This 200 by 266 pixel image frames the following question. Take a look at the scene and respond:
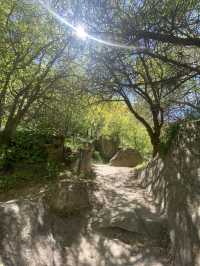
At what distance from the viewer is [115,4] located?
6.50 m

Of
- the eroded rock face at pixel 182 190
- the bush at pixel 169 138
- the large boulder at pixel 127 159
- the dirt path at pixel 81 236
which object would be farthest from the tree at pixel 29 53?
the large boulder at pixel 127 159

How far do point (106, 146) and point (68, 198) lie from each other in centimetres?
2052

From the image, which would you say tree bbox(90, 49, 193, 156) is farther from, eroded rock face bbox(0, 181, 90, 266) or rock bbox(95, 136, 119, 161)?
rock bbox(95, 136, 119, 161)

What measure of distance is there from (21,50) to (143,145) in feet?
72.8

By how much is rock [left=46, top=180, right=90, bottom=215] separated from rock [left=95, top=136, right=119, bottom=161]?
62.1 feet

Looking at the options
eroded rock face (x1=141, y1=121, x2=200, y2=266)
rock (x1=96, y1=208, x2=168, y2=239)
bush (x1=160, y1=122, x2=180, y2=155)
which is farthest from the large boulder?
rock (x1=96, y1=208, x2=168, y2=239)

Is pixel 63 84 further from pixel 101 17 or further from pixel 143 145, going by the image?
pixel 143 145

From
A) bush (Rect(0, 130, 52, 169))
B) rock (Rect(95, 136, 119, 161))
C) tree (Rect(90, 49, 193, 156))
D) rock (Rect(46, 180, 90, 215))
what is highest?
tree (Rect(90, 49, 193, 156))

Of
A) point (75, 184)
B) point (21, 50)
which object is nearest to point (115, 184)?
point (75, 184)

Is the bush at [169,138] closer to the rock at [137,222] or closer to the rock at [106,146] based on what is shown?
the rock at [137,222]

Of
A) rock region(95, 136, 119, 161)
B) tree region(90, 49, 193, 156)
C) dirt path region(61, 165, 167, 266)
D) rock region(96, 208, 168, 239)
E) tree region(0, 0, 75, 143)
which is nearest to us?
dirt path region(61, 165, 167, 266)

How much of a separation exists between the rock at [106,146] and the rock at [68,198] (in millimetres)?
18938

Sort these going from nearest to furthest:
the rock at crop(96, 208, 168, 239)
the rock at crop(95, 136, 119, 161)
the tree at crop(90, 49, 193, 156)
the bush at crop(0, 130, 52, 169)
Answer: the rock at crop(96, 208, 168, 239)
the tree at crop(90, 49, 193, 156)
the bush at crop(0, 130, 52, 169)
the rock at crop(95, 136, 119, 161)

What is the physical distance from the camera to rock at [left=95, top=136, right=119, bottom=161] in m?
27.2
